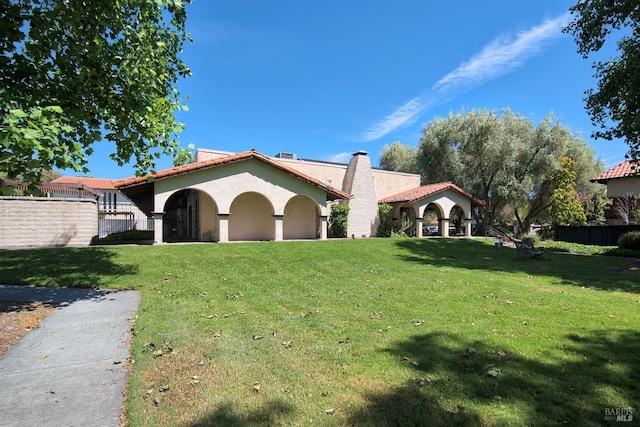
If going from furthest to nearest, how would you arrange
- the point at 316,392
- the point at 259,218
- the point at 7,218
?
the point at 259,218
the point at 7,218
the point at 316,392

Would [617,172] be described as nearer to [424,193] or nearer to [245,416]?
[424,193]

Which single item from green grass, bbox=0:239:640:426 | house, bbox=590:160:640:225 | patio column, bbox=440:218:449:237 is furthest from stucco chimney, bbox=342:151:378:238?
house, bbox=590:160:640:225

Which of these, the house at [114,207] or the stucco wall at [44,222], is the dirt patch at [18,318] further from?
the house at [114,207]

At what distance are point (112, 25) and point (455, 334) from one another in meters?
8.50

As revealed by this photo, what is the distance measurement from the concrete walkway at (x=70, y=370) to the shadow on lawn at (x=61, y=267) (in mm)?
2252

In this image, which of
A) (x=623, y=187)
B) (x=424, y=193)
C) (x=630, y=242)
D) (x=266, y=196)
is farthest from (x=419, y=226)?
(x=623, y=187)

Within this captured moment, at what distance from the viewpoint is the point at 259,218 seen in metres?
19.5

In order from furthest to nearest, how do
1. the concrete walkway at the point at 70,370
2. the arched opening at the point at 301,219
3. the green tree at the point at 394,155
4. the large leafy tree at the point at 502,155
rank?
the green tree at the point at 394,155
the large leafy tree at the point at 502,155
the arched opening at the point at 301,219
the concrete walkway at the point at 70,370

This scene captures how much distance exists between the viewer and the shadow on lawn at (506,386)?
9.57 feet

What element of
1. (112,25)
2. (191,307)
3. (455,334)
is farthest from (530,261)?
(112,25)

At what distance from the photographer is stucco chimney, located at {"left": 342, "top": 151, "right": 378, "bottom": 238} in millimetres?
22562

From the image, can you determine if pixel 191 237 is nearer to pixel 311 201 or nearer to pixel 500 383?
pixel 311 201

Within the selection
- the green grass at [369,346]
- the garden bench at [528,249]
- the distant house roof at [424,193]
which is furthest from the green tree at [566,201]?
the green grass at [369,346]

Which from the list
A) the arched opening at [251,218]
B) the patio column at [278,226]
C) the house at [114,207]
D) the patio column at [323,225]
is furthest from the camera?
the house at [114,207]
